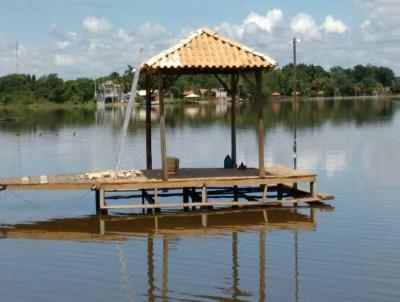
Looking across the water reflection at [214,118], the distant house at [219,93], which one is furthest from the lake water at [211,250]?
the distant house at [219,93]

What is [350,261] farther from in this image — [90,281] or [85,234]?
[85,234]

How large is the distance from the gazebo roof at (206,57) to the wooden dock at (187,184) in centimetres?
319

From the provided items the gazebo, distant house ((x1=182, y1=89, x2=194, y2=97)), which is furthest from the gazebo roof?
distant house ((x1=182, y1=89, x2=194, y2=97))

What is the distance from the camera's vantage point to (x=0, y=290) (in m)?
13.4

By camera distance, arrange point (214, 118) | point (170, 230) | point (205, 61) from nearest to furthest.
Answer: point (170, 230)
point (205, 61)
point (214, 118)

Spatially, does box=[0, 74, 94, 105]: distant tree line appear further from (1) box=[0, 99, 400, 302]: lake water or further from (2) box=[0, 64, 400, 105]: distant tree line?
(1) box=[0, 99, 400, 302]: lake water

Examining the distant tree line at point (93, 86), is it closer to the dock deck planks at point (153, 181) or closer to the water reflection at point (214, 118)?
the water reflection at point (214, 118)

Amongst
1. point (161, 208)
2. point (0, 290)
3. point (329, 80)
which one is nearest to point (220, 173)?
point (161, 208)

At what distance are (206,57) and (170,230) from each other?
5.23m

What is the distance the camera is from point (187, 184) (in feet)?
66.4

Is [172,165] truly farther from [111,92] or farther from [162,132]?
[111,92]

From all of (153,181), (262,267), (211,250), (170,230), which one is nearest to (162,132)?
(153,181)

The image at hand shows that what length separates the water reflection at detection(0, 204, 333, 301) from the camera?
13875mm

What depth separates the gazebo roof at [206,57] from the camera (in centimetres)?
1995
